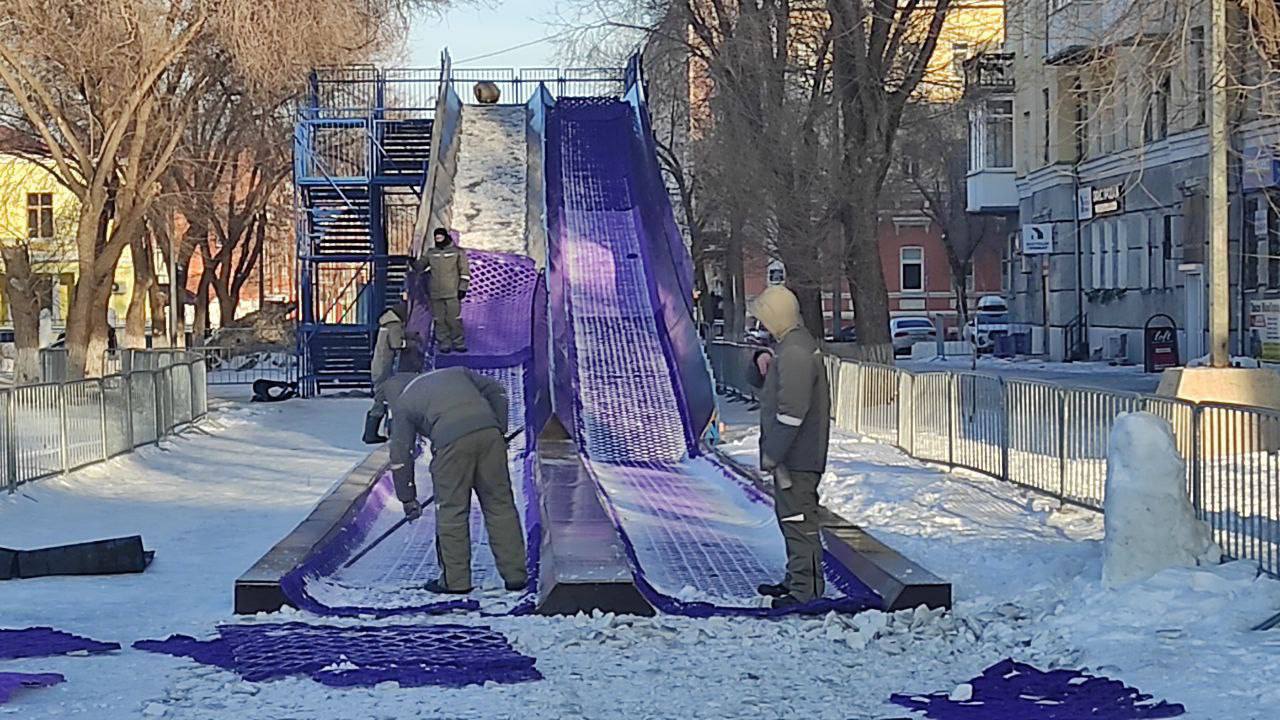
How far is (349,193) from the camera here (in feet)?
119

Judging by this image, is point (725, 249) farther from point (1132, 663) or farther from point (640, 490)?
point (1132, 663)

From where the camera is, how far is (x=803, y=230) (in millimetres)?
29953

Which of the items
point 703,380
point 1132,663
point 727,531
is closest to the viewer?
point 1132,663

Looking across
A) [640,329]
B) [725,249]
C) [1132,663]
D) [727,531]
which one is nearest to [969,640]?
[1132,663]

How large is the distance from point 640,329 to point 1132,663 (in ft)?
48.8

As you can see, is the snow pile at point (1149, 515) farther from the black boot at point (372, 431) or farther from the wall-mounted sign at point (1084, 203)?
the wall-mounted sign at point (1084, 203)

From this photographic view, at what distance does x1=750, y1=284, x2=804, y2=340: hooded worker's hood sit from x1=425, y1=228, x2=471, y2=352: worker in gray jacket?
11454mm

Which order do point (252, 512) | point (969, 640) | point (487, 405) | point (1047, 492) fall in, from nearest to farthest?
point (969, 640), point (487, 405), point (1047, 492), point (252, 512)

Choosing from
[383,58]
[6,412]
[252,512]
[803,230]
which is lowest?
[252,512]

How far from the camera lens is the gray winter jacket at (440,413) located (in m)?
11.0

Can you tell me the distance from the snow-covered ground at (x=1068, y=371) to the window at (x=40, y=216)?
33.8 meters

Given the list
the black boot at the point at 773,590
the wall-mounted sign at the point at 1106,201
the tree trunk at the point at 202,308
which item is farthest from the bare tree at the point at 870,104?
the tree trunk at the point at 202,308

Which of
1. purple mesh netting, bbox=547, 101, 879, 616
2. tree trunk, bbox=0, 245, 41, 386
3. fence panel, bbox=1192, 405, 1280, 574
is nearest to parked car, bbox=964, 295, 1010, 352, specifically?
purple mesh netting, bbox=547, 101, 879, 616

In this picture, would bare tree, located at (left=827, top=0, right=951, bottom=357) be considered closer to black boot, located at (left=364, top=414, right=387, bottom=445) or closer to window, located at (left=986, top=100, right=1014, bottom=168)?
black boot, located at (left=364, top=414, right=387, bottom=445)
